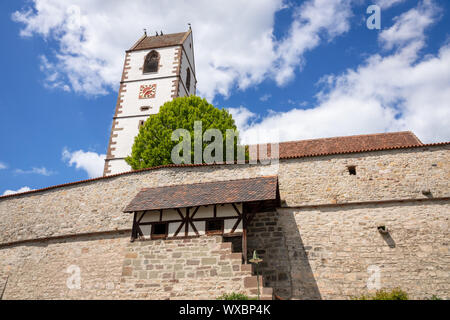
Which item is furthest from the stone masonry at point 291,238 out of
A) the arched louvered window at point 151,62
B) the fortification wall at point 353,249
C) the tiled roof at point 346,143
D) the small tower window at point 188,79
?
the small tower window at point 188,79

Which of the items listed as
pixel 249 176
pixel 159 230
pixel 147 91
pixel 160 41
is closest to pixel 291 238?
pixel 249 176

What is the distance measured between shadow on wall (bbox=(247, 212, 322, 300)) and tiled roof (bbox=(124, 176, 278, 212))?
1362mm

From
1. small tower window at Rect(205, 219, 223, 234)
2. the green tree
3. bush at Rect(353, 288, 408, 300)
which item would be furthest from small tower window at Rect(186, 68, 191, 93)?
Result: bush at Rect(353, 288, 408, 300)

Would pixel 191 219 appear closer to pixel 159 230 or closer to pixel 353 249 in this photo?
pixel 159 230

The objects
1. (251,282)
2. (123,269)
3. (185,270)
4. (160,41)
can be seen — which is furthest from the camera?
(160,41)

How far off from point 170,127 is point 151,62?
962cm

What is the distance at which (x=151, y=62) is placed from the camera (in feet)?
82.7

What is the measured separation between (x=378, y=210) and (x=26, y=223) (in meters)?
14.2

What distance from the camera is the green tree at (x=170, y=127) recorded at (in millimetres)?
16609

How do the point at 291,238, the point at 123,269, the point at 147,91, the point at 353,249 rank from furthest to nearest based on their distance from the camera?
the point at 147,91, the point at 291,238, the point at 353,249, the point at 123,269

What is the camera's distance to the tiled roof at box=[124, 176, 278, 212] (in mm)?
10969

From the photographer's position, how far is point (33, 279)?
1352 centimetres

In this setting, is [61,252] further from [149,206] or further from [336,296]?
[336,296]

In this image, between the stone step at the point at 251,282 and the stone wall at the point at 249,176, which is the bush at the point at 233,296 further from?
the stone wall at the point at 249,176
